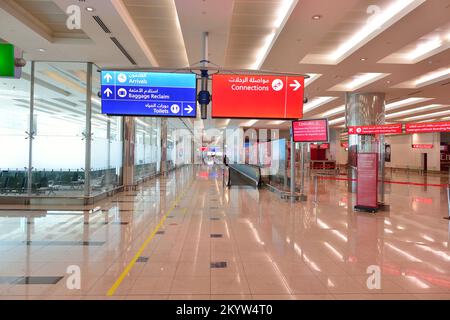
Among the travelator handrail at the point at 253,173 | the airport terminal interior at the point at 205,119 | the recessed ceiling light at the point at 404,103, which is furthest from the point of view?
the recessed ceiling light at the point at 404,103

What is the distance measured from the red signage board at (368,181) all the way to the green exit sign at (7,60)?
8502mm

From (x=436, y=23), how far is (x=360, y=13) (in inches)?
→ 61.2

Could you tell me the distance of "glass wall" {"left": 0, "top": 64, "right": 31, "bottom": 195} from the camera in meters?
10.6

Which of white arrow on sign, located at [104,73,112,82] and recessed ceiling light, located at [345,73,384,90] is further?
recessed ceiling light, located at [345,73,384,90]

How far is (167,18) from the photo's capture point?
7688 millimetres

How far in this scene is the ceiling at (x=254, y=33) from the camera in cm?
661

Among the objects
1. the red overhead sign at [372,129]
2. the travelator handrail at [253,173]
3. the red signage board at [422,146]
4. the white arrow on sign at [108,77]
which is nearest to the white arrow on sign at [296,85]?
the white arrow on sign at [108,77]

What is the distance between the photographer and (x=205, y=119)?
25.8 ft

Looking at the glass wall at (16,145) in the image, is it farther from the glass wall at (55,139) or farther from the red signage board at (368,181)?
the red signage board at (368,181)

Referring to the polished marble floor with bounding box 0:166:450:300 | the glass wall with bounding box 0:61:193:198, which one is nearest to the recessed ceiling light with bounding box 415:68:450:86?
the polished marble floor with bounding box 0:166:450:300

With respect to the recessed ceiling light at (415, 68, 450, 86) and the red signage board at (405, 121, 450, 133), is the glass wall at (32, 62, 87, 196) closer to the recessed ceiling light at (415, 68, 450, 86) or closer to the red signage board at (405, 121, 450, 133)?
the recessed ceiling light at (415, 68, 450, 86)

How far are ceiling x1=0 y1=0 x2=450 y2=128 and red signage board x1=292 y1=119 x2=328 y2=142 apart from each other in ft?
5.70

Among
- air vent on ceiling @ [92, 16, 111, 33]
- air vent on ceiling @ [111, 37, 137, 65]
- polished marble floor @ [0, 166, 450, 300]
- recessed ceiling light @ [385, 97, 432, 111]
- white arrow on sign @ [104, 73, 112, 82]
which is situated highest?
recessed ceiling light @ [385, 97, 432, 111]

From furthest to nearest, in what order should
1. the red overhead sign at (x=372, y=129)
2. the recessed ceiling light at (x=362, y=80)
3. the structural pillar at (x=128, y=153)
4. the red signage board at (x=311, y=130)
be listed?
the structural pillar at (x=128, y=153)
the red overhead sign at (x=372, y=129)
the recessed ceiling light at (x=362, y=80)
the red signage board at (x=311, y=130)
